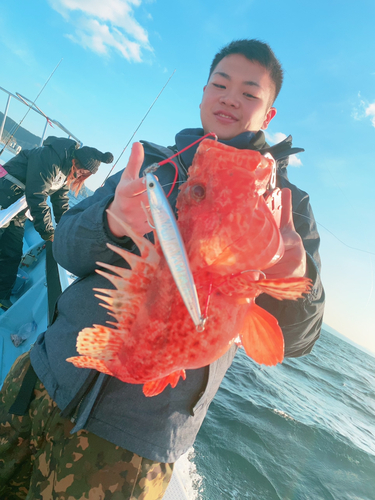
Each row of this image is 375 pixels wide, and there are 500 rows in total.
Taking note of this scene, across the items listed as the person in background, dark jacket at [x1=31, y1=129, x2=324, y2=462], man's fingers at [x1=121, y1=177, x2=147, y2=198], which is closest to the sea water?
dark jacket at [x1=31, y1=129, x2=324, y2=462]

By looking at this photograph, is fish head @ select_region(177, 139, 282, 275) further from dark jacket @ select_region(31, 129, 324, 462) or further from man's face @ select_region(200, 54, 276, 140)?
man's face @ select_region(200, 54, 276, 140)

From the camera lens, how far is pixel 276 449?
805cm

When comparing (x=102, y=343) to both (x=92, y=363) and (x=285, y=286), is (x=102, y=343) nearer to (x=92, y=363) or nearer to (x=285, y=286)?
(x=92, y=363)

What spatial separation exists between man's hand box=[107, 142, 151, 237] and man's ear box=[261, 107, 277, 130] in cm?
193

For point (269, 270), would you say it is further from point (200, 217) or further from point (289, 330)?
point (289, 330)

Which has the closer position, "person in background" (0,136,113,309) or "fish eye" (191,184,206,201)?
"fish eye" (191,184,206,201)

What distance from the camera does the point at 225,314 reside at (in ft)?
4.13

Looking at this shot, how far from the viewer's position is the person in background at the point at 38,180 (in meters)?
5.58

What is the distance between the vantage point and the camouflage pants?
1.81 metres

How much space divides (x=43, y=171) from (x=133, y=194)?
528cm

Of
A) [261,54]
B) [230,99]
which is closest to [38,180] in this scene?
[230,99]

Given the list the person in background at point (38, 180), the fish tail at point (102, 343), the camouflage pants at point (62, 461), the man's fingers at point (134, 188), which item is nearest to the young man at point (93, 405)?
the camouflage pants at point (62, 461)

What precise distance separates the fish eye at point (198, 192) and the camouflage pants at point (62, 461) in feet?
6.19

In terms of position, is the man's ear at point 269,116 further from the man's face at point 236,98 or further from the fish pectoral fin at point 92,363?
the fish pectoral fin at point 92,363
